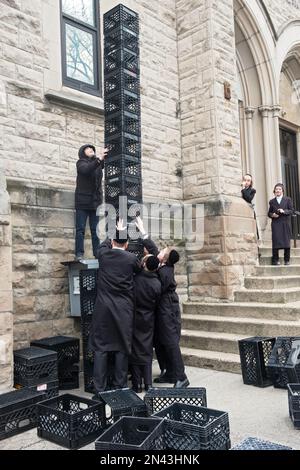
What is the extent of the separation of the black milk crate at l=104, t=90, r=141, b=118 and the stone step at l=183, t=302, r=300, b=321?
11.1 ft

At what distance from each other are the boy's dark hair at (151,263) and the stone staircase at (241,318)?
1.87m

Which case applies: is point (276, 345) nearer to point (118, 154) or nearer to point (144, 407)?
point (144, 407)

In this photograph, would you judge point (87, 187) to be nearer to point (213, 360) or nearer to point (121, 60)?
point (121, 60)

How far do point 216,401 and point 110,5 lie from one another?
21.9ft

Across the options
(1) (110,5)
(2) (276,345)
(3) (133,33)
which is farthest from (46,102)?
(2) (276,345)

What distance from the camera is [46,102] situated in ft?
21.7

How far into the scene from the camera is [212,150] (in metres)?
8.41

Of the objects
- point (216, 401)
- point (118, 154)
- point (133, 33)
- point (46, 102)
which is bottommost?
point (216, 401)

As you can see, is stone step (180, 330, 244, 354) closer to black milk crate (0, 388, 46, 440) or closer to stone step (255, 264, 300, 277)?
stone step (255, 264, 300, 277)

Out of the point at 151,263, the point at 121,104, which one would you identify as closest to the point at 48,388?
the point at 151,263

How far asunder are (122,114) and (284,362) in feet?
11.5
